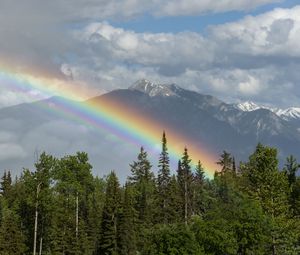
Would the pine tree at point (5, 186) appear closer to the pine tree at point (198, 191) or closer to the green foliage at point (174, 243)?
the pine tree at point (198, 191)

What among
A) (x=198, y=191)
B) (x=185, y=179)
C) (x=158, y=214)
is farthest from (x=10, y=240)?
(x=198, y=191)

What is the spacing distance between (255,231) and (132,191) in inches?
2563

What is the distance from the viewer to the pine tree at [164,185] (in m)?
131

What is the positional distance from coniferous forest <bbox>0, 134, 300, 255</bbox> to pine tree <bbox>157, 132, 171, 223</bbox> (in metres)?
0.24

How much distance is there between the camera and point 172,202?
134750mm

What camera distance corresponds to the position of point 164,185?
140625 millimetres

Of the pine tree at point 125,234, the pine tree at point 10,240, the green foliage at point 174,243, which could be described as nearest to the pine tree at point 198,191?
the pine tree at point 125,234

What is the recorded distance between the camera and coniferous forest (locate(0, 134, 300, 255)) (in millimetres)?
74812

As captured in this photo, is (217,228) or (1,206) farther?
(1,206)

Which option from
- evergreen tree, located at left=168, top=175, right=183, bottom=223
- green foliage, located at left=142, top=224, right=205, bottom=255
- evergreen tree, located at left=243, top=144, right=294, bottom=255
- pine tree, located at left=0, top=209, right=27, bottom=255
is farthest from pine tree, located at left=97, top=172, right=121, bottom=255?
green foliage, located at left=142, top=224, right=205, bottom=255

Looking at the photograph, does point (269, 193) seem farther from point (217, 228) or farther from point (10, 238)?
point (10, 238)

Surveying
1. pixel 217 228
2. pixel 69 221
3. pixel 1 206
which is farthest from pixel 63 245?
pixel 217 228

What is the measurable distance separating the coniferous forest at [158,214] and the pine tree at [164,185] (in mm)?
241

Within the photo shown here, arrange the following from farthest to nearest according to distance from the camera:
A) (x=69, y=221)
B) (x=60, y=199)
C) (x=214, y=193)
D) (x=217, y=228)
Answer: (x=214, y=193)
(x=69, y=221)
(x=60, y=199)
(x=217, y=228)
